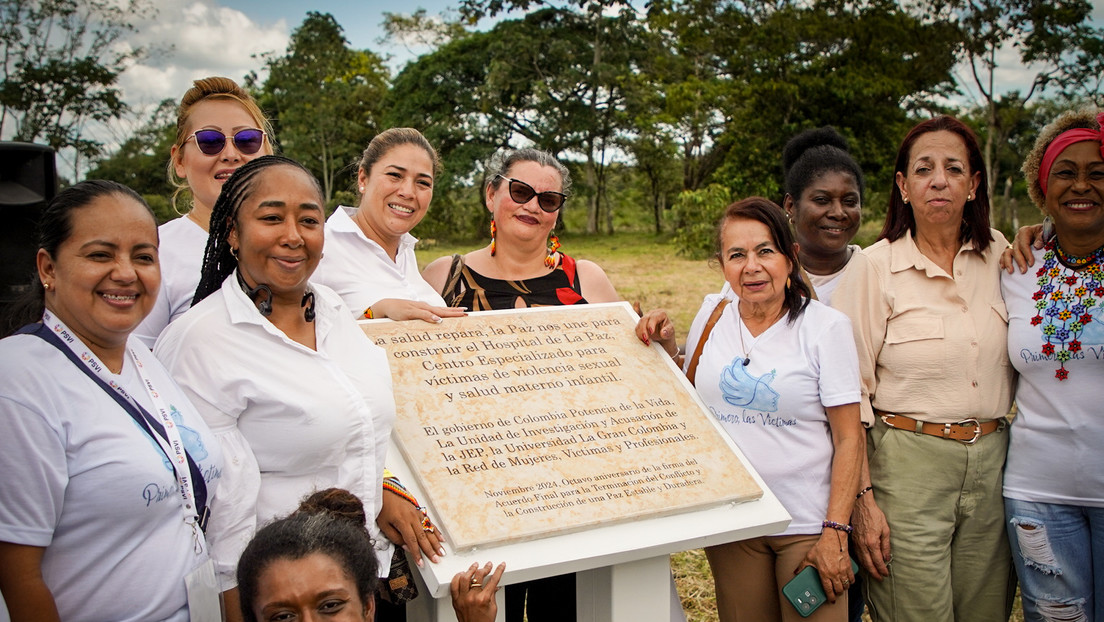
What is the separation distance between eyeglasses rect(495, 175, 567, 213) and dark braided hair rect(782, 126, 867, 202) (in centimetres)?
110

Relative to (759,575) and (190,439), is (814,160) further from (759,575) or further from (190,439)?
(190,439)

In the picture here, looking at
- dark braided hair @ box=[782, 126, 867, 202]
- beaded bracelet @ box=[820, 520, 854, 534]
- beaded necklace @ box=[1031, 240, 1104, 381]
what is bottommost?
beaded bracelet @ box=[820, 520, 854, 534]

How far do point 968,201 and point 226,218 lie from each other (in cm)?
272

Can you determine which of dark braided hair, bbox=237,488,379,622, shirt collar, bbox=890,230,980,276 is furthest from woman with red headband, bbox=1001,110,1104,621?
dark braided hair, bbox=237,488,379,622

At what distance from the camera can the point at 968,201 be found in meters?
3.18

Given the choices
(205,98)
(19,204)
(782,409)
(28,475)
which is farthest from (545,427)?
(19,204)

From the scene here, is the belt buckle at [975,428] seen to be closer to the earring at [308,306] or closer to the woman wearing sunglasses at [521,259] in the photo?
the woman wearing sunglasses at [521,259]

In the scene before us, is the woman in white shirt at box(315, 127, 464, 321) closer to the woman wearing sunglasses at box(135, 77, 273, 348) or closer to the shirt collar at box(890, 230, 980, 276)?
the woman wearing sunglasses at box(135, 77, 273, 348)

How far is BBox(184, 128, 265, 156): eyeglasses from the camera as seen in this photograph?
307 centimetres

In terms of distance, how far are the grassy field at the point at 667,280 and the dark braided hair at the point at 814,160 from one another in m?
0.93

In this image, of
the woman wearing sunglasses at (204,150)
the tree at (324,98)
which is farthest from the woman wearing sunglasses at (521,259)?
the tree at (324,98)

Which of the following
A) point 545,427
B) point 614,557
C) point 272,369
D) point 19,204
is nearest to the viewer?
point 272,369

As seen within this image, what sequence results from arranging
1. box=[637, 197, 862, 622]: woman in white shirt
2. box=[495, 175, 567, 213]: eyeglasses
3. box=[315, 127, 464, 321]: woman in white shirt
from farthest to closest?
box=[495, 175, 567, 213]: eyeglasses
box=[315, 127, 464, 321]: woman in white shirt
box=[637, 197, 862, 622]: woman in white shirt

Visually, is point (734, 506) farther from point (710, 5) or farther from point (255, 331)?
point (710, 5)
